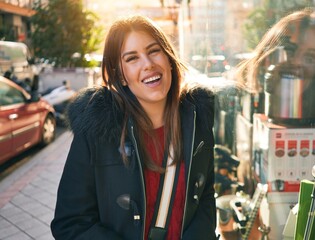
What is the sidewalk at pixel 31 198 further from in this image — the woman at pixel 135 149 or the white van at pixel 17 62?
the white van at pixel 17 62

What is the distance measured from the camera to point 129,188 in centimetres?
174

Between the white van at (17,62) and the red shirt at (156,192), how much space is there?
1077 cm

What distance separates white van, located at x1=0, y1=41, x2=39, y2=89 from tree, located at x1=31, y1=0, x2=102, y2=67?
6.83ft

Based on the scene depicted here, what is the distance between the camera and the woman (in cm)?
174

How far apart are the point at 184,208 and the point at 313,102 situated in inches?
42.4

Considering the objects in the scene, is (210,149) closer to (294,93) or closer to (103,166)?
(103,166)

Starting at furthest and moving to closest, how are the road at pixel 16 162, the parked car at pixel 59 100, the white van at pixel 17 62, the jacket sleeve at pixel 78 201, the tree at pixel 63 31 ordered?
the tree at pixel 63 31 < the white van at pixel 17 62 < the parked car at pixel 59 100 < the road at pixel 16 162 < the jacket sleeve at pixel 78 201

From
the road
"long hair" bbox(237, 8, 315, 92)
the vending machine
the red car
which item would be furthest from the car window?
the vending machine

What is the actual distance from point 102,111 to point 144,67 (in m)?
0.27

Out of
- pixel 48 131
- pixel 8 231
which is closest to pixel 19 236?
pixel 8 231

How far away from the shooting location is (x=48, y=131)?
27.1ft

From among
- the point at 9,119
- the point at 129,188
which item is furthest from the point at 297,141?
the point at 9,119

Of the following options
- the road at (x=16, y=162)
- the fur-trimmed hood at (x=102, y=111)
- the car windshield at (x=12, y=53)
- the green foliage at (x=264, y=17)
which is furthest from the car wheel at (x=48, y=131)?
the fur-trimmed hood at (x=102, y=111)

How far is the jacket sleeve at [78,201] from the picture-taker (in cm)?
172
